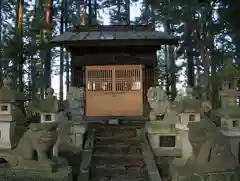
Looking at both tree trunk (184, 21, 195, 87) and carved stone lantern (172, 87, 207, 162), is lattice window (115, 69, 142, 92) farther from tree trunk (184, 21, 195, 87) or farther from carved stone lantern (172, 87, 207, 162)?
carved stone lantern (172, 87, 207, 162)

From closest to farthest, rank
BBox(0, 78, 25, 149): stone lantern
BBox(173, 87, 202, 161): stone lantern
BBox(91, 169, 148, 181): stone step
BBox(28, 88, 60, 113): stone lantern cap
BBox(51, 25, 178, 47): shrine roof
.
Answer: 1. BBox(91, 169, 148, 181): stone step
2. BBox(173, 87, 202, 161): stone lantern
3. BBox(28, 88, 60, 113): stone lantern cap
4. BBox(0, 78, 25, 149): stone lantern
5. BBox(51, 25, 178, 47): shrine roof

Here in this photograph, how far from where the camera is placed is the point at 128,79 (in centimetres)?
1404

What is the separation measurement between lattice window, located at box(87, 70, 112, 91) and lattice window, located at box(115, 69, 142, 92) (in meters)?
0.36

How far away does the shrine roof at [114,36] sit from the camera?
42.8 feet

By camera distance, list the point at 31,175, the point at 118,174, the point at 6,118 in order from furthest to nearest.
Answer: the point at 6,118 → the point at 118,174 → the point at 31,175

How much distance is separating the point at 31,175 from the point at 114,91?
25.0 feet

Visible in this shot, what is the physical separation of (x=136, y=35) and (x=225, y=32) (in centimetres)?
594

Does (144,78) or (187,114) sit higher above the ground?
(144,78)

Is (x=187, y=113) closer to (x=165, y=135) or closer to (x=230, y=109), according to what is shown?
(x=165, y=135)

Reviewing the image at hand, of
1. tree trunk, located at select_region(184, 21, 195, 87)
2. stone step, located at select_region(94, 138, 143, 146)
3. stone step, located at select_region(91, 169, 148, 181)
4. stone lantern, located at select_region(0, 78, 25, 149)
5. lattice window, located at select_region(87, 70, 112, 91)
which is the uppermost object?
tree trunk, located at select_region(184, 21, 195, 87)

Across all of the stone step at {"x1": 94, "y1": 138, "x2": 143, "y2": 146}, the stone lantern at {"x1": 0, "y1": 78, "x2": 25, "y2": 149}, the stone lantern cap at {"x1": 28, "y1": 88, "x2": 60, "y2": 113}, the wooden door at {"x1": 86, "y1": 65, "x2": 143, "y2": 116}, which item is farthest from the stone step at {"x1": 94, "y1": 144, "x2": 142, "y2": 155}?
the wooden door at {"x1": 86, "y1": 65, "x2": 143, "y2": 116}

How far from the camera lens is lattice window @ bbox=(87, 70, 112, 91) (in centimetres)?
1400

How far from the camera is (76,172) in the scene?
26.2 ft

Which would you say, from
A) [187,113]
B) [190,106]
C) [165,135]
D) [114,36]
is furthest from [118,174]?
[114,36]
